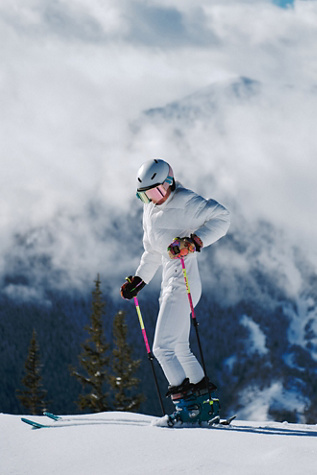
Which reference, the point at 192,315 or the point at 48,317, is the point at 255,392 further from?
the point at 192,315

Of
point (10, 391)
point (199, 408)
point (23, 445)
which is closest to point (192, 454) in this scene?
point (23, 445)

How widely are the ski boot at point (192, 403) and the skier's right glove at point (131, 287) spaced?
1.29 meters

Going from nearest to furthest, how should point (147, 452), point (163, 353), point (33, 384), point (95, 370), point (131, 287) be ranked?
point (147, 452) → point (163, 353) → point (131, 287) → point (95, 370) → point (33, 384)

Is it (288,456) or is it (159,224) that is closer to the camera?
(288,456)

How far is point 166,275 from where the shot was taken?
22.4ft

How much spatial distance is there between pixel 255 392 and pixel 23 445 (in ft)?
656

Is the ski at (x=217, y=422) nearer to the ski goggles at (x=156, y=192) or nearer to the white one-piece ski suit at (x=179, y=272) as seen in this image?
the white one-piece ski suit at (x=179, y=272)

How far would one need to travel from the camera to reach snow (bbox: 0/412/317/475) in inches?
151

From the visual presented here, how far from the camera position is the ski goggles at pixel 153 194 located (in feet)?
21.6

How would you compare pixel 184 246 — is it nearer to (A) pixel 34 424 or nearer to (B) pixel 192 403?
(B) pixel 192 403

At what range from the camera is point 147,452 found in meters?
4.43

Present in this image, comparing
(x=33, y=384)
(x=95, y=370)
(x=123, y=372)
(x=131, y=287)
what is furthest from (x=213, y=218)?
(x=33, y=384)

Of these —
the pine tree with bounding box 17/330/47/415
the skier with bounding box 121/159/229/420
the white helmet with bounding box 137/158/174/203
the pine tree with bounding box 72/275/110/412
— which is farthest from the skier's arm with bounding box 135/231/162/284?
the pine tree with bounding box 17/330/47/415

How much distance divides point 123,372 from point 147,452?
94.2ft
